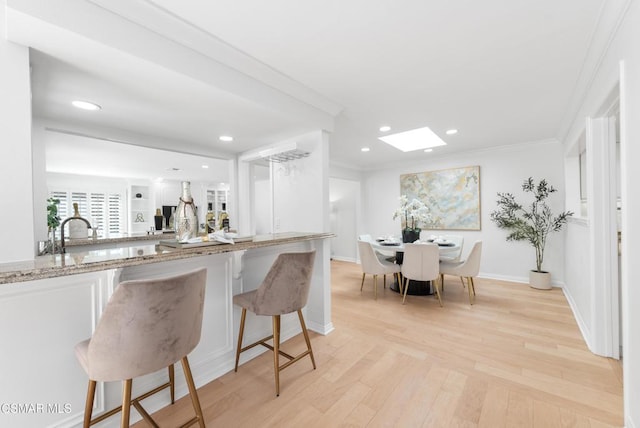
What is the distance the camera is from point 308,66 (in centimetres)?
206

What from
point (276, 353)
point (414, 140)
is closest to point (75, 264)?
point (276, 353)

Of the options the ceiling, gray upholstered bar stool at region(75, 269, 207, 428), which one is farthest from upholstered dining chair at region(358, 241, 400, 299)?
gray upholstered bar stool at region(75, 269, 207, 428)

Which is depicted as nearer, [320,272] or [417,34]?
[417,34]

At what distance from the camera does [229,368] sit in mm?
2162

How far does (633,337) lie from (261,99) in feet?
9.10

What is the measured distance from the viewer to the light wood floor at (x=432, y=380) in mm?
1646

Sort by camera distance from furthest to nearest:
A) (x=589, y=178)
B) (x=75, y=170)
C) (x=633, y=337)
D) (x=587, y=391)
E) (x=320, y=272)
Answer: (x=75, y=170) → (x=320, y=272) → (x=589, y=178) → (x=587, y=391) → (x=633, y=337)

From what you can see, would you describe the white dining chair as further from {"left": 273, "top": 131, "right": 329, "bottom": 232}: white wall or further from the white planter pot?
{"left": 273, "top": 131, "right": 329, "bottom": 232}: white wall

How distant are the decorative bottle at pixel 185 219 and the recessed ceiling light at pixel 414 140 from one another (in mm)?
2974

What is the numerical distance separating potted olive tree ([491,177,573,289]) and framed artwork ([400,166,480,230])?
0.47 metres

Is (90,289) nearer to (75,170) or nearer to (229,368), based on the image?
(229,368)

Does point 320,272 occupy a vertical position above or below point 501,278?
above

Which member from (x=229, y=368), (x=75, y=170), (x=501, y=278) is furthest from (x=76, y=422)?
(x=75, y=170)

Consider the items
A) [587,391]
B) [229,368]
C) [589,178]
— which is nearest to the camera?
[587,391]
